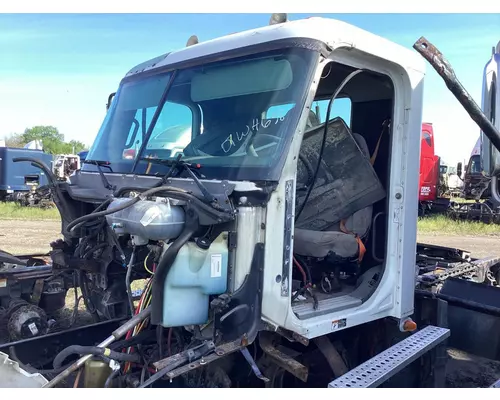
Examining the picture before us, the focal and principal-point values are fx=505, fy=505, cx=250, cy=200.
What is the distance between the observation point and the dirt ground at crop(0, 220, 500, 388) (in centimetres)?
473

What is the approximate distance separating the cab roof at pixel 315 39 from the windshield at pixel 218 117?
3.8 inches

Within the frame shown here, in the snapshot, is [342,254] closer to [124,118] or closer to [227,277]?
[227,277]

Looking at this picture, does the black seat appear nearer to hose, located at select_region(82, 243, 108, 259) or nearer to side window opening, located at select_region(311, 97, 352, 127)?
side window opening, located at select_region(311, 97, 352, 127)

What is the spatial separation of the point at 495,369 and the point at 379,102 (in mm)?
2955

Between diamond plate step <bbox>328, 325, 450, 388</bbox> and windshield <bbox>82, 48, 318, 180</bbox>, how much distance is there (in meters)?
1.19

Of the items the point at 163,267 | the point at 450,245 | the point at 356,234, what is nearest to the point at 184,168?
the point at 163,267

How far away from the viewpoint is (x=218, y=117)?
343 cm

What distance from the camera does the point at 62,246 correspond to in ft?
13.0

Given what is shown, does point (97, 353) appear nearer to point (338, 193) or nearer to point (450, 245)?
point (338, 193)

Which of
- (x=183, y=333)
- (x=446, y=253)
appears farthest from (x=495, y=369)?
(x=183, y=333)

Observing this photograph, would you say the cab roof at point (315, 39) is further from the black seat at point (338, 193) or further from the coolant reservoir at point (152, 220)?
the coolant reservoir at point (152, 220)

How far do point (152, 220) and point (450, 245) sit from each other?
11.3 m

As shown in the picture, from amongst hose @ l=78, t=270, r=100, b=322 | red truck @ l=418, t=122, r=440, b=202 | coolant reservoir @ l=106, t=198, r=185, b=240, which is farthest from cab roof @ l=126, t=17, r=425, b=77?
red truck @ l=418, t=122, r=440, b=202

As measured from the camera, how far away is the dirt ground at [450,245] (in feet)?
15.5
